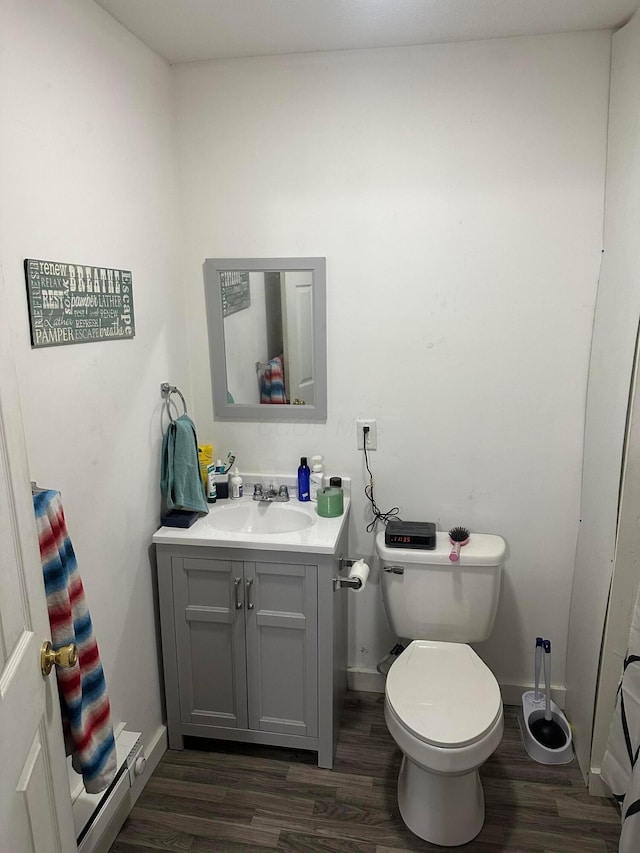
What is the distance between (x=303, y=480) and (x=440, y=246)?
1020mm

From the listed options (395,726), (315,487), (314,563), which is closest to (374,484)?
(315,487)

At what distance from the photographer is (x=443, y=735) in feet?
5.35

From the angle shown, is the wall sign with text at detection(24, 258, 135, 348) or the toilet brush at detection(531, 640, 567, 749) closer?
the wall sign with text at detection(24, 258, 135, 348)

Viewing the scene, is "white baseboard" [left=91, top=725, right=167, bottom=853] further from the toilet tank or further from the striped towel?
the toilet tank

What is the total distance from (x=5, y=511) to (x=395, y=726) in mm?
1315

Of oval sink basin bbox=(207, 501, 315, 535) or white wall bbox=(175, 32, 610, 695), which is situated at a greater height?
white wall bbox=(175, 32, 610, 695)

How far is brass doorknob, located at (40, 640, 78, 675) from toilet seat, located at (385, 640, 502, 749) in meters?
1.03

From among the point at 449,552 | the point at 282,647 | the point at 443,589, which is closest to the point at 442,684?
the point at 443,589

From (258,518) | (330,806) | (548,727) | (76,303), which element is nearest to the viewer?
(76,303)

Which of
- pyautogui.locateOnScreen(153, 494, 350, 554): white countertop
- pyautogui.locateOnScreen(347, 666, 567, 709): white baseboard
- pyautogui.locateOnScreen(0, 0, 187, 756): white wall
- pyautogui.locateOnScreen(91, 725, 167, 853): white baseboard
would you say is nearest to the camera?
pyautogui.locateOnScreen(0, 0, 187, 756): white wall

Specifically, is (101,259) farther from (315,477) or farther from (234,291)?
(315,477)

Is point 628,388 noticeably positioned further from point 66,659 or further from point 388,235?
point 66,659

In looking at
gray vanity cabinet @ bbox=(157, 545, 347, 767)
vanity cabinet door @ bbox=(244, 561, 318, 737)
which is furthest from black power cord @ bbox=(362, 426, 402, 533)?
vanity cabinet door @ bbox=(244, 561, 318, 737)

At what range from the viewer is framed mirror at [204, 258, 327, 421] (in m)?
2.19
